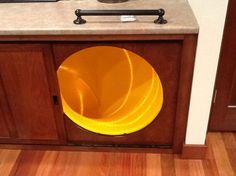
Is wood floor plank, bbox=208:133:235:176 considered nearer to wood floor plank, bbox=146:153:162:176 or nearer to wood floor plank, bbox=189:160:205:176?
wood floor plank, bbox=189:160:205:176

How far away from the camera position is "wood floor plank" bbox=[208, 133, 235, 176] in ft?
5.11

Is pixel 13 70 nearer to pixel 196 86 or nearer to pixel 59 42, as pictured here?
pixel 59 42

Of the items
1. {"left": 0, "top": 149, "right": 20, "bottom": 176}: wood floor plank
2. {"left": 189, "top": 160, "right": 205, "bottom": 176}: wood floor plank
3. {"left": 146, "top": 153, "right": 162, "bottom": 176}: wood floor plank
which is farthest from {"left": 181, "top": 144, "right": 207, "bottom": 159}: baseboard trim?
{"left": 0, "top": 149, "right": 20, "bottom": 176}: wood floor plank

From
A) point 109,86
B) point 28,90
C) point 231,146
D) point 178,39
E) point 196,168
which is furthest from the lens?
point 109,86

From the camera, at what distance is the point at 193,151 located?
1.59 meters

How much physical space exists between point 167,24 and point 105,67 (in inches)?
31.8

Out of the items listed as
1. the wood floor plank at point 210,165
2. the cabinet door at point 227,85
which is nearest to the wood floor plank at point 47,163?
the wood floor plank at point 210,165

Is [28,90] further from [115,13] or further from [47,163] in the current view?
[115,13]

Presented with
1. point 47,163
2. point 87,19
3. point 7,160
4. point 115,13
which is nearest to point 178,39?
point 115,13

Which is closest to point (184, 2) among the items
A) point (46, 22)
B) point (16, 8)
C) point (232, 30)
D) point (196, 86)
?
point (232, 30)

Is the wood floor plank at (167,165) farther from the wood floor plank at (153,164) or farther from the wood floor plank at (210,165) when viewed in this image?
the wood floor plank at (210,165)

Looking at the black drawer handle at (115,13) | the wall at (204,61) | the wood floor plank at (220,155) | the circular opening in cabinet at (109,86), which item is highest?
the black drawer handle at (115,13)

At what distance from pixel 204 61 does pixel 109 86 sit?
854 mm

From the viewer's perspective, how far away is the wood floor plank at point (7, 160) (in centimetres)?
160
